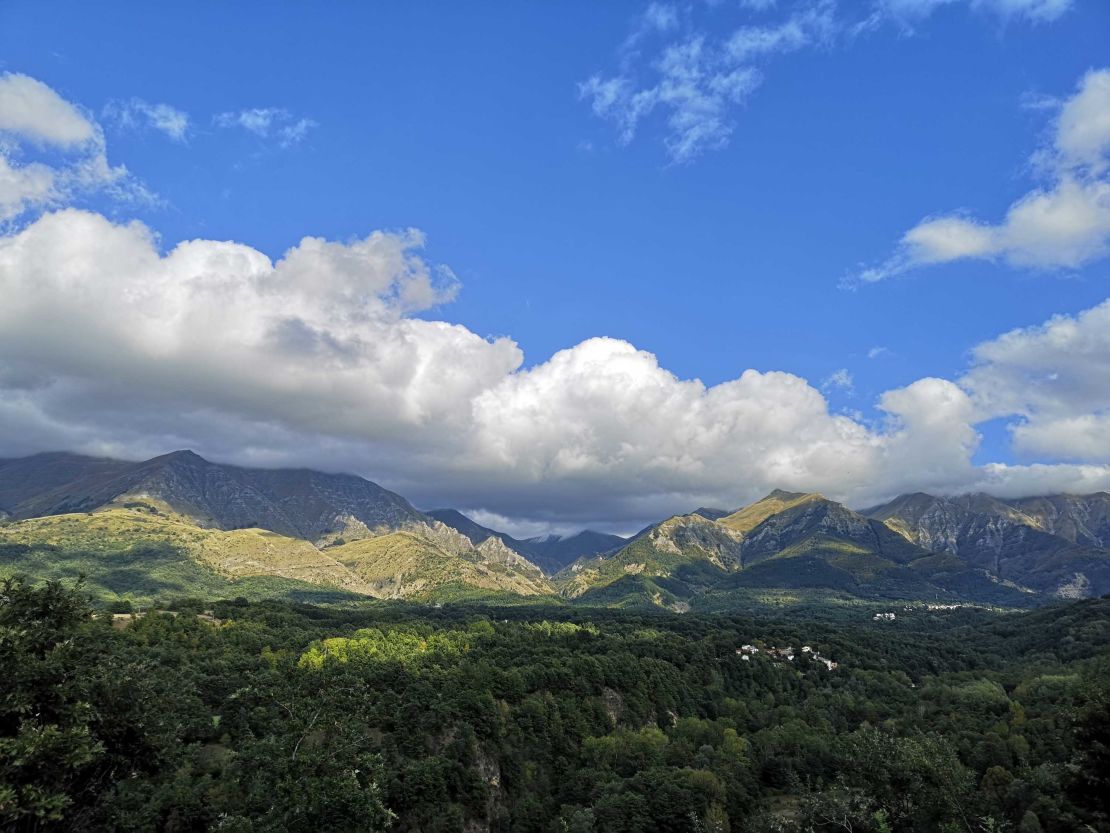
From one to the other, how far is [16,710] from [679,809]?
340 feet

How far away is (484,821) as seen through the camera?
114812 mm

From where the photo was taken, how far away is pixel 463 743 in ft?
408

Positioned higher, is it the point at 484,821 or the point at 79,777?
the point at 79,777

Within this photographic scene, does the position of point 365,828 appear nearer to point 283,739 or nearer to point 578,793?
point 283,739

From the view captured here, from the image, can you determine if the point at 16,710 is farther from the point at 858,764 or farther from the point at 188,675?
the point at 188,675

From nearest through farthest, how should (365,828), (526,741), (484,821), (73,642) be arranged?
(73,642) → (365,828) → (484,821) → (526,741)

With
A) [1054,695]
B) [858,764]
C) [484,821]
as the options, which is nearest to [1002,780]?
[858,764]

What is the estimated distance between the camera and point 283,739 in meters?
41.9

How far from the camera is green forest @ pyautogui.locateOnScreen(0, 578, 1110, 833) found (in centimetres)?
3469

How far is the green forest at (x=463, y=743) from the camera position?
3469 cm

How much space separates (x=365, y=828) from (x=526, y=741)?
120524 mm

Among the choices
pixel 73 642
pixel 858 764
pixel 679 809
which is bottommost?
pixel 679 809

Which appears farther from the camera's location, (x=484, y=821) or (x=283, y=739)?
(x=484, y=821)

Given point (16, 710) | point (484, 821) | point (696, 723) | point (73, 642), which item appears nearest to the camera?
point (16, 710)
